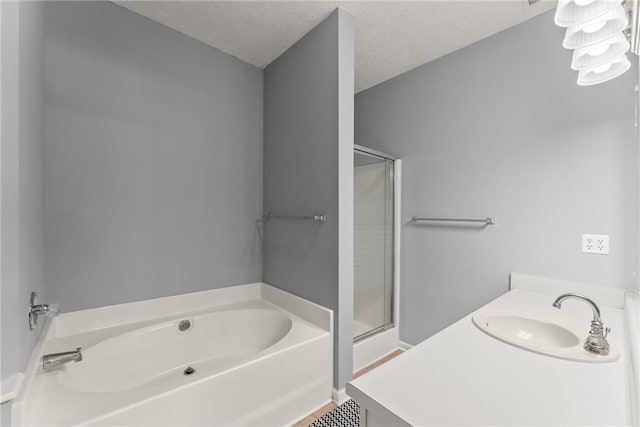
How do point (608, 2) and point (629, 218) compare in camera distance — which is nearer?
point (608, 2)

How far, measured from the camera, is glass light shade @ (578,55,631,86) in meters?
0.92

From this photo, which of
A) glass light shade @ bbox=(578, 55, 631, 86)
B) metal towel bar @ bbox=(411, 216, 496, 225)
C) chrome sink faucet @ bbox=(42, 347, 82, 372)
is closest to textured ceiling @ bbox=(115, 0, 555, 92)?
glass light shade @ bbox=(578, 55, 631, 86)

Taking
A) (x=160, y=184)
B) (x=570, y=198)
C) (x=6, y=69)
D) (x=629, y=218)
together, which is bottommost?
(x=629, y=218)

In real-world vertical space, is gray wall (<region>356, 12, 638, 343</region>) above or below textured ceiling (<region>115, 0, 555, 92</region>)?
below

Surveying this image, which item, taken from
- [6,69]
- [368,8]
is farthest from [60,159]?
[368,8]

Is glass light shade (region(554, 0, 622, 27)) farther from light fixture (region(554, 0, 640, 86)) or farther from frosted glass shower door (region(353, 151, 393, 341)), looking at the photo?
frosted glass shower door (region(353, 151, 393, 341))

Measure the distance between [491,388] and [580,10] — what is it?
1.14 metres

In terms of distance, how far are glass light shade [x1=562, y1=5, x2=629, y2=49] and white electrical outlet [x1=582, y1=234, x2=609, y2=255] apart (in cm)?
107

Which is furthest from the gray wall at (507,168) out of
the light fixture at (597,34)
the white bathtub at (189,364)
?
the white bathtub at (189,364)

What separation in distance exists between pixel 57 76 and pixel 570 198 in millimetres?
3015

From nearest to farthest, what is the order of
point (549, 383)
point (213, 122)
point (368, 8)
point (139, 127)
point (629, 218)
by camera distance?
point (549, 383)
point (629, 218)
point (368, 8)
point (139, 127)
point (213, 122)

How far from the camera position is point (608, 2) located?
76cm

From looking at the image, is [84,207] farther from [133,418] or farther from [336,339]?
[336,339]

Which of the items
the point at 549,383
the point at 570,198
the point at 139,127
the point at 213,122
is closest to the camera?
the point at 549,383
